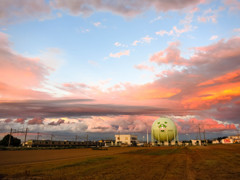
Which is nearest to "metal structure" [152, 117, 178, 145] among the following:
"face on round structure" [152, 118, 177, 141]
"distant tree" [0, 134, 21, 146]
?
"face on round structure" [152, 118, 177, 141]

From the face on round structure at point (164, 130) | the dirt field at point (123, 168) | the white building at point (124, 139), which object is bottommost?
the white building at point (124, 139)

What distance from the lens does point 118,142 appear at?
13775cm

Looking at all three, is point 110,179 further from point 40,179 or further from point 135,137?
point 135,137

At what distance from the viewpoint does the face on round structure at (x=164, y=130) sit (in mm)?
82562

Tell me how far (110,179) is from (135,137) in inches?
5739

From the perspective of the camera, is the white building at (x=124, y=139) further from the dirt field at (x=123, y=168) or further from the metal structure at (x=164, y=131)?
the dirt field at (x=123, y=168)

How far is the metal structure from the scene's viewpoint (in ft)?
271

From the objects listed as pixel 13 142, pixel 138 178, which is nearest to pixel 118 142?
pixel 13 142

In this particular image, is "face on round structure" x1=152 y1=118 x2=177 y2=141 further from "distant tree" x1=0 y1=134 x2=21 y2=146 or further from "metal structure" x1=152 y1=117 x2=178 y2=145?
"distant tree" x1=0 y1=134 x2=21 y2=146

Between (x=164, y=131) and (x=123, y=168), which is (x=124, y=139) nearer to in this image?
(x=164, y=131)

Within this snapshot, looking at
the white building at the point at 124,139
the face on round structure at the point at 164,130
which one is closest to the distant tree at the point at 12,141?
the white building at the point at 124,139

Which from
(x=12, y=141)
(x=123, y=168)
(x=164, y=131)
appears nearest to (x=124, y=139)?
(x=164, y=131)

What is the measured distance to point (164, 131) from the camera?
8250cm

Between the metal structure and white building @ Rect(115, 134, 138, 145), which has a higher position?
the metal structure
